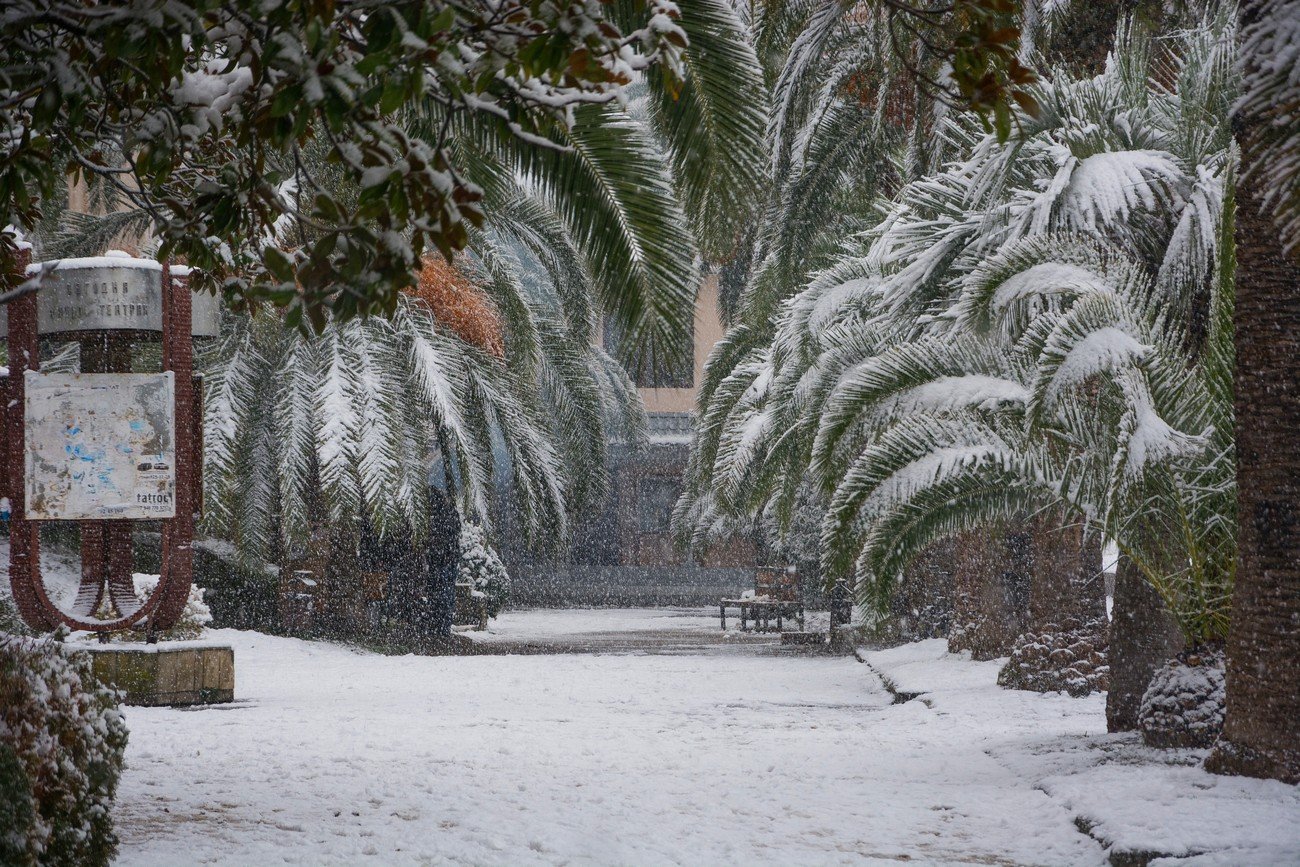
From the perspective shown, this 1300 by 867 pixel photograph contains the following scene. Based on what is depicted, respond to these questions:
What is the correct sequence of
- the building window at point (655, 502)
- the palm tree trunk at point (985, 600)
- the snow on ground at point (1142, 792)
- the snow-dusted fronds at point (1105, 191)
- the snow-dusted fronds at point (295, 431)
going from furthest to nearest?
the building window at point (655, 502)
the snow-dusted fronds at point (295, 431)
the palm tree trunk at point (985, 600)
the snow-dusted fronds at point (1105, 191)
the snow on ground at point (1142, 792)

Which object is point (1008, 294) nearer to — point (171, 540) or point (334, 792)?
point (334, 792)

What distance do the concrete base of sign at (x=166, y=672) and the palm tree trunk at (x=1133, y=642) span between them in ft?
21.7

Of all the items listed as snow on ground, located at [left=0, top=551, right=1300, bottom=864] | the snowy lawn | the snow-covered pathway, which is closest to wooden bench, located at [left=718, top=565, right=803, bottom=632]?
the snowy lawn

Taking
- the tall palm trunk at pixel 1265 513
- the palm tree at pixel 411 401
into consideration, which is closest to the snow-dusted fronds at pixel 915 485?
the tall palm trunk at pixel 1265 513

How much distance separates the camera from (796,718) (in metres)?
10.7

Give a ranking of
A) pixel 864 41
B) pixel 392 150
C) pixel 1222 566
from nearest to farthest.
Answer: pixel 392 150 → pixel 1222 566 → pixel 864 41

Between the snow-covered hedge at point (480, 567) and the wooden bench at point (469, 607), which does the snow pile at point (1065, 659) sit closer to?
the wooden bench at point (469, 607)

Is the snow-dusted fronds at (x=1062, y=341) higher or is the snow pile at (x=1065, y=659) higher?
the snow-dusted fronds at (x=1062, y=341)

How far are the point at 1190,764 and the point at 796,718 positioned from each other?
13.3ft

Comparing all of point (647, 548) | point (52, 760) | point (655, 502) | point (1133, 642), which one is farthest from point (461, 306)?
point (655, 502)

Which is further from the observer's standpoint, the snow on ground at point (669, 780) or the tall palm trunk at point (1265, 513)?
the tall palm trunk at point (1265, 513)

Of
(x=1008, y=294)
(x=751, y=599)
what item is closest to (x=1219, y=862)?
(x=1008, y=294)

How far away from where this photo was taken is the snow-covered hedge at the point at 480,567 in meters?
24.5

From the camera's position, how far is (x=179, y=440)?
10289mm
